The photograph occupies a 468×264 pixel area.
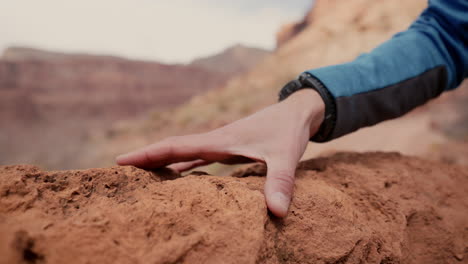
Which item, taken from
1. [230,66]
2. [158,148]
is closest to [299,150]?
[158,148]

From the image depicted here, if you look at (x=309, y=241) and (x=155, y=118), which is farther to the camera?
(x=155, y=118)

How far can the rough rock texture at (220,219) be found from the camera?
2.10 feet

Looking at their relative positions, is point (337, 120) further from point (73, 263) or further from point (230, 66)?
point (230, 66)

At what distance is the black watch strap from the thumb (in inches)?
11.9

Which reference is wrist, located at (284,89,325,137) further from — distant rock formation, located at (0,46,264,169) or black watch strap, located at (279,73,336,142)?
distant rock formation, located at (0,46,264,169)

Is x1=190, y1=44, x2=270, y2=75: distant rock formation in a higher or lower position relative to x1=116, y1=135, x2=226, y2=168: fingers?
lower

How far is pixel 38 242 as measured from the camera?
0.60m

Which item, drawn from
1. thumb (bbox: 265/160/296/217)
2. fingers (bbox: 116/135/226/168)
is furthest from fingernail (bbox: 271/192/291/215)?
fingers (bbox: 116/135/226/168)

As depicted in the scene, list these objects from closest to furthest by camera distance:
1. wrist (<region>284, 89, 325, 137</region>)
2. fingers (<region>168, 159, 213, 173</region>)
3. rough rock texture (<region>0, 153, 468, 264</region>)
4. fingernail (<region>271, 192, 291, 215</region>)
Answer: rough rock texture (<region>0, 153, 468, 264</region>)
fingernail (<region>271, 192, 291, 215</region>)
wrist (<region>284, 89, 325, 137</region>)
fingers (<region>168, 159, 213, 173</region>)

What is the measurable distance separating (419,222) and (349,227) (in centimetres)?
37

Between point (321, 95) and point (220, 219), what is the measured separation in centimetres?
61

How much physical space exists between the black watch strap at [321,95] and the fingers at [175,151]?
41 centimetres

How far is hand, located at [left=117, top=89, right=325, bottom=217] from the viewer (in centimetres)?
96

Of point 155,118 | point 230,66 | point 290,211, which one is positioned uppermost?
point 290,211
